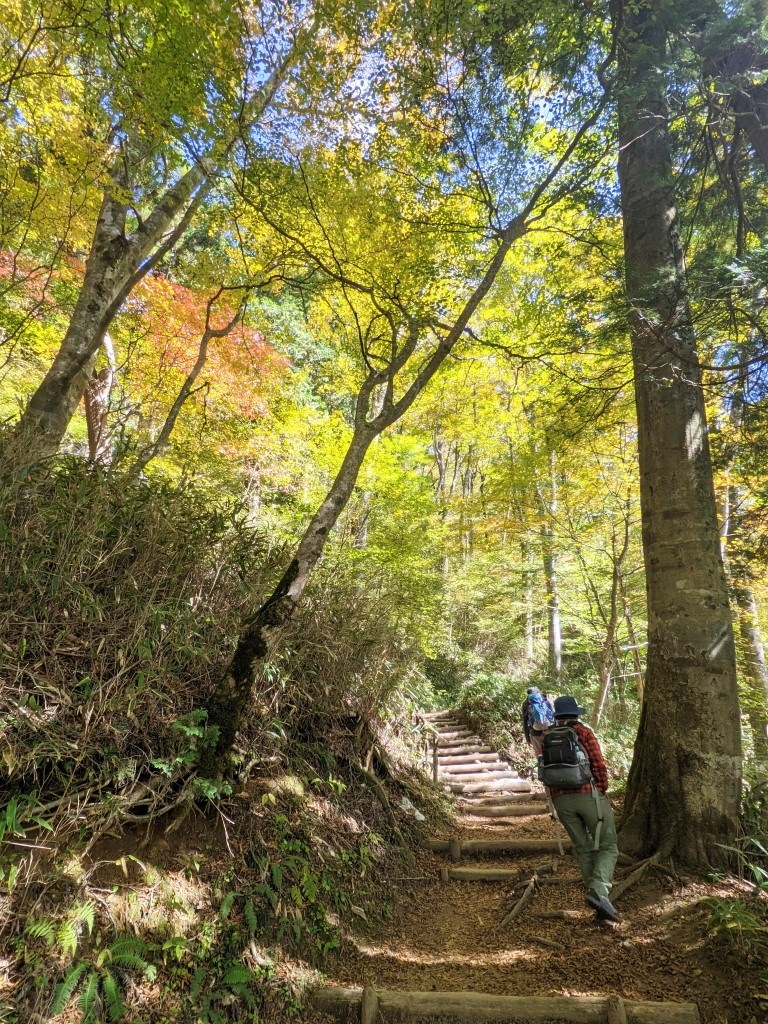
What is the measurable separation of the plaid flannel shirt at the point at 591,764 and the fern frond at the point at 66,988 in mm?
3539

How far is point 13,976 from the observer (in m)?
2.00

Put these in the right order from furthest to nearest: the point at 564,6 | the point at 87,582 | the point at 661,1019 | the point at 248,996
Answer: the point at 564,6 < the point at 87,582 < the point at 248,996 < the point at 661,1019

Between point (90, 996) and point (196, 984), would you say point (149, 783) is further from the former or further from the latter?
point (196, 984)

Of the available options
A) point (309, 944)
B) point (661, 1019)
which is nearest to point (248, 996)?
point (309, 944)

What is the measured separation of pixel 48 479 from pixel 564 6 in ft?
Answer: 21.4

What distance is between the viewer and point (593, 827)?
373cm

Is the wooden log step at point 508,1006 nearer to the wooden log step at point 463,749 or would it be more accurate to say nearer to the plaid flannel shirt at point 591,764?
the plaid flannel shirt at point 591,764

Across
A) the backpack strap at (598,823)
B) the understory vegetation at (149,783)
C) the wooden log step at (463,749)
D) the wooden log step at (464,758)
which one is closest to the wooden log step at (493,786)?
the wooden log step at (464,758)

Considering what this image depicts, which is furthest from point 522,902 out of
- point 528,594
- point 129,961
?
point 528,594

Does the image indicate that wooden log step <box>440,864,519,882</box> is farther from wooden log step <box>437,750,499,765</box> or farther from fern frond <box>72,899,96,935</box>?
wooden log step <box>437,750,499,765</box>

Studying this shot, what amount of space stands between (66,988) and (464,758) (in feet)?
28.2

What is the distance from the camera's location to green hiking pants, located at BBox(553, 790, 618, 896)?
3.51 m

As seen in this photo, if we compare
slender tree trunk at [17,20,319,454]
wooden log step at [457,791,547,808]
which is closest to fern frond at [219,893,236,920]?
slender tree trunk at [17,20,319,454]

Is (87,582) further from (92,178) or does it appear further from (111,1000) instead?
(92,178)
